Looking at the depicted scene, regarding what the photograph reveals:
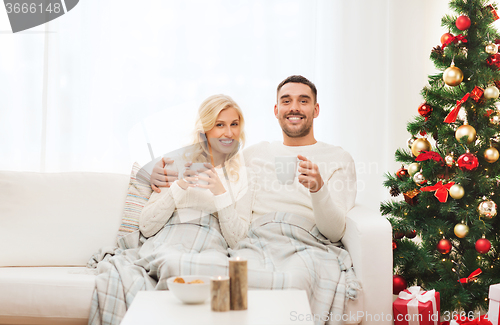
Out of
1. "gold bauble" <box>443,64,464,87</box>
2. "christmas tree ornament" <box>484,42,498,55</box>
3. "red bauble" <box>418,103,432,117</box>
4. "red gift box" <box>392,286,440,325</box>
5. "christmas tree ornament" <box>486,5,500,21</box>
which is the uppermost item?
"christmas tree ornament" <box>486,5,500,21</box>

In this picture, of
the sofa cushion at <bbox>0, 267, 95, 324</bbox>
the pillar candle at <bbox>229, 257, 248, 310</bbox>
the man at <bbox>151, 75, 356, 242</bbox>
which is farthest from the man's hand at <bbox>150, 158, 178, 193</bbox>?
the pillar candle at <bbox>229, 257, 248, 310</bbox>

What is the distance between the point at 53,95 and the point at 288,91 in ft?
4.90

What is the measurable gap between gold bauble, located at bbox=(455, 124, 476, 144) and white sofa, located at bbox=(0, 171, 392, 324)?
0.48 meters

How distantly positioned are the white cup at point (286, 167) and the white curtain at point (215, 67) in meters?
1.05

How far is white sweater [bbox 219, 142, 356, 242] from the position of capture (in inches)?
74.6

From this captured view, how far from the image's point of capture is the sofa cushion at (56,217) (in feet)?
6.36

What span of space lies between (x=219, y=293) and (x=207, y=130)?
1.10 m

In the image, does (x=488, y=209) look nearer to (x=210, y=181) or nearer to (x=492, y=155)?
(x=492, y=155)

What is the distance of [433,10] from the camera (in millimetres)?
2744

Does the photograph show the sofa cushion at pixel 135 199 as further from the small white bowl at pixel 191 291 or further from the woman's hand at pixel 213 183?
the small white bowl at pixel 191 291

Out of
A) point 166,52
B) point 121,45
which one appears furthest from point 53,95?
point 166,52

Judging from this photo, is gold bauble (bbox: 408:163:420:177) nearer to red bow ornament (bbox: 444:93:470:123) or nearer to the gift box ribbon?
red bow ornament (bbox: 444:93:470:123)

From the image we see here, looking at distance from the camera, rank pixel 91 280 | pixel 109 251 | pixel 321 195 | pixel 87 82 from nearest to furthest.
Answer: pixel 91 280, pixel 321 195, pixel 109 251, pixel 87 82

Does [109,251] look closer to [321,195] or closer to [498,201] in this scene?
[321,195]
